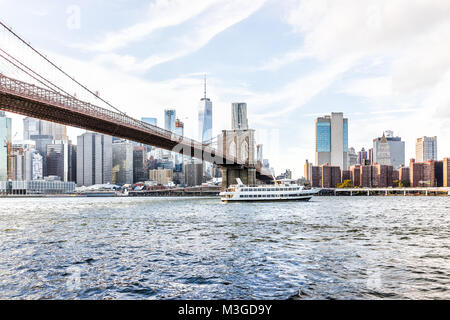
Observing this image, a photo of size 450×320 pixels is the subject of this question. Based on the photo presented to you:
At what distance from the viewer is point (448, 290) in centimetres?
920

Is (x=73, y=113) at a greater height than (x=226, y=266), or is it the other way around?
(x=73, y=113)

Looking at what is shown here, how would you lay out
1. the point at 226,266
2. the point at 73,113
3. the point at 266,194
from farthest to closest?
1. the point at 266,194
2. the point at 73,113
3. the point at 226,266

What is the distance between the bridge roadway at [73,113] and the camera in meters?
33.6

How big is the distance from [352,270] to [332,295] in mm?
2870

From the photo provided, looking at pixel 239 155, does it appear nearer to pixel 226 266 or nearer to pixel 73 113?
pixel 73 113

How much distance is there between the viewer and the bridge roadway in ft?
110

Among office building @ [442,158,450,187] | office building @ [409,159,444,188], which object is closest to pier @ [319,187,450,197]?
office building @ [442,158,450,187]

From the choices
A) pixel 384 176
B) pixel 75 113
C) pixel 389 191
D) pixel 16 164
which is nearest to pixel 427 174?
pixel 384 176

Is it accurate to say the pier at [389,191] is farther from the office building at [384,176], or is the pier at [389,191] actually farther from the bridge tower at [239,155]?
the bridge tower at [239,155]

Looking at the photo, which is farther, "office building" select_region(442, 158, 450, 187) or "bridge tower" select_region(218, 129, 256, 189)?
"office building" select_region(442, 158, 450, 187)

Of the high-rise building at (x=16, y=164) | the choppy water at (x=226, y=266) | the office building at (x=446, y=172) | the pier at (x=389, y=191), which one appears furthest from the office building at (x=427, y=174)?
the high-rise building at (x=16, y=164)

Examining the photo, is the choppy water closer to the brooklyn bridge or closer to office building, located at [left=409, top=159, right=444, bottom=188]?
the brooklyn bridge

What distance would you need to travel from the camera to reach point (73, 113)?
132 ft
